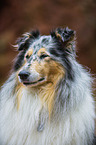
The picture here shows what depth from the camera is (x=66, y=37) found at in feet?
6.11

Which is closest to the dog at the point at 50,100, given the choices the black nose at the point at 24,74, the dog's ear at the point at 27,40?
the black nose at the point at 24,74

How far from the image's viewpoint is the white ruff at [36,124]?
1.79m

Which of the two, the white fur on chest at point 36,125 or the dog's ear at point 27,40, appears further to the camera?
the dog's ear at point 27,40

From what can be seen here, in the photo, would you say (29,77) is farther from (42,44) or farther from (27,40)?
(27,40)

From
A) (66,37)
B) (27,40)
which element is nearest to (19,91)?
(27,40)

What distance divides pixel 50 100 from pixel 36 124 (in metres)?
0.27

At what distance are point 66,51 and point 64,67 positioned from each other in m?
0.19

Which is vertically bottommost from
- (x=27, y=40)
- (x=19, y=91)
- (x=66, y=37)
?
(x=19, y=91)

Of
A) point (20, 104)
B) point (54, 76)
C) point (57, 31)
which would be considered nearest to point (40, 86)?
point (54, 76)

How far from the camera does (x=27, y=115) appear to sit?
188cm

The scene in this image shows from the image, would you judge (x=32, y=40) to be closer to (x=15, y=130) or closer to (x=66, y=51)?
(x=66, y=51)

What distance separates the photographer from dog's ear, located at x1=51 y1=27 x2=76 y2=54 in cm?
187

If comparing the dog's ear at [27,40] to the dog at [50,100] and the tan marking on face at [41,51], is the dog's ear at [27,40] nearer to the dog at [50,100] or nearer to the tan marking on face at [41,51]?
the dog at [50,100]

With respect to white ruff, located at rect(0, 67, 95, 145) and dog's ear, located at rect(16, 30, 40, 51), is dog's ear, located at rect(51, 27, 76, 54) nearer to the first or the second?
dog's ear, located at rect(16, 30, 40, 51)
